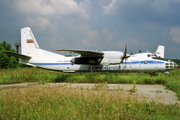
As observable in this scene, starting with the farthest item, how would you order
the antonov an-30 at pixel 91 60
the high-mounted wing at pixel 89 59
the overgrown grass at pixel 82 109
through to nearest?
the high-mounted wing at pixel 89 59 → the antonov an-30 at pixel 91 60 → the overgrown grass at pixel 82 109

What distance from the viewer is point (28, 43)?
18781mm

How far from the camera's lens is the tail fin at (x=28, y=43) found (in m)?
18.7

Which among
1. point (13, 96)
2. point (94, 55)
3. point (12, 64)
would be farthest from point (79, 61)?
point (12, 64)

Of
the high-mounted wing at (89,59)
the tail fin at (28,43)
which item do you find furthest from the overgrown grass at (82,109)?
the tail fin at (28,43)

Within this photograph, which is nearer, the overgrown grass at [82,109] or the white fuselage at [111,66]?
the overgrown grass at [82,109]

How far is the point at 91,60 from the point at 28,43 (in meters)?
8.65

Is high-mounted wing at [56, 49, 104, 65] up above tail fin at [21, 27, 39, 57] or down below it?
below

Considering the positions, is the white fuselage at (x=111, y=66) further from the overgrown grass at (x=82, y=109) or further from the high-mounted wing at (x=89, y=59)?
the overgrown grass at (x=82, y=109)

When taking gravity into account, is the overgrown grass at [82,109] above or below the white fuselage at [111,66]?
below

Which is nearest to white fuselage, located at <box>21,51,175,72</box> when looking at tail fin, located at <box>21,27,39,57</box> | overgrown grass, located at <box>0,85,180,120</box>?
tail fin, located at <box>21,27,39,57</box>

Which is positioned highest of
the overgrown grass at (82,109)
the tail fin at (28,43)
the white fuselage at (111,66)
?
the tail fin at (28,43)

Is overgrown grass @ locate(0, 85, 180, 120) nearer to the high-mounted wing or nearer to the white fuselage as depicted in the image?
the high-mounted wing

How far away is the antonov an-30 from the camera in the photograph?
A: 15.6 metres

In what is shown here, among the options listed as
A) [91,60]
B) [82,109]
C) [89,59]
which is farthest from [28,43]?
[82,109]
